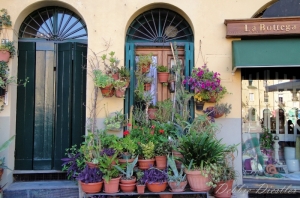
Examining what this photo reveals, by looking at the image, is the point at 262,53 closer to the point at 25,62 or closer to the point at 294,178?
the point at 294,178

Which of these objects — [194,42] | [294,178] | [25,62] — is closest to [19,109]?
[25,62]

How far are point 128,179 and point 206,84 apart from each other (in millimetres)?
2218

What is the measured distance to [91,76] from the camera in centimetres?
569

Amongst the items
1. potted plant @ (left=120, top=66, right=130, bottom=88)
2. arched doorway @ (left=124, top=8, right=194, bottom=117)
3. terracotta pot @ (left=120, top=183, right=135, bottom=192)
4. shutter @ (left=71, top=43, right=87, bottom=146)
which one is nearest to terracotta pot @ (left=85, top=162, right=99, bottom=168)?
terracotta pot @ (left=120, top=183, right=135, bottom=192)

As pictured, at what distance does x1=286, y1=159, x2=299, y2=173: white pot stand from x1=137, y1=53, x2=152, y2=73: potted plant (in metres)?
3.65

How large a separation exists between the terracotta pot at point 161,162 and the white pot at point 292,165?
2887 mm

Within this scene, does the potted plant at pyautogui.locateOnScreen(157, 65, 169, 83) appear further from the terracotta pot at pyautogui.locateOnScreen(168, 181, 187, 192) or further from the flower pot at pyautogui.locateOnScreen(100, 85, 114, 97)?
the terracotta pot at pyautogui.locateOnScreen(168, 181, 187, 192)

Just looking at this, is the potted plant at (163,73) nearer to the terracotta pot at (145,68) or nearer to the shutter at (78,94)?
the terracotta pot at (145,68)

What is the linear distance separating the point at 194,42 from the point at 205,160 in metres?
2.44

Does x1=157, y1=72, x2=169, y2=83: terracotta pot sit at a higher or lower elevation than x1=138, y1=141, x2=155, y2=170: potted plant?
higher

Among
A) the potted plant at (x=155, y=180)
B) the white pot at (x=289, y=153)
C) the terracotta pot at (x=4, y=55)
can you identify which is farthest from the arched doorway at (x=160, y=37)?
the white pot at (x=289, y=153)

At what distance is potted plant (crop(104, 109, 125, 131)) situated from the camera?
210 inches

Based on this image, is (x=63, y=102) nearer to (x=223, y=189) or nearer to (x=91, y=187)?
(x=91, y=187)

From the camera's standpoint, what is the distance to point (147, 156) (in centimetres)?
502
